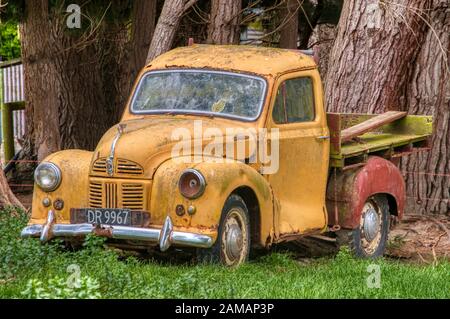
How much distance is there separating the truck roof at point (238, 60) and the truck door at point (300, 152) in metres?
0.12

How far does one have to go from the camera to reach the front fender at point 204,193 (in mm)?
8539

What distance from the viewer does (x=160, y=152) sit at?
350 inches

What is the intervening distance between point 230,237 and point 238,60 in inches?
74.1

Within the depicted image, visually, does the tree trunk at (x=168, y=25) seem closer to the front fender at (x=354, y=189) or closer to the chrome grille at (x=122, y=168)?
the front fender at (x=354, y=189)

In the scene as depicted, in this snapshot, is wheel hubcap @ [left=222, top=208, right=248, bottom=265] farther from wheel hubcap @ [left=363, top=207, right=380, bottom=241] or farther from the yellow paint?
wheel hubcap @ [left=363, top=207, right=380, bottom=241]

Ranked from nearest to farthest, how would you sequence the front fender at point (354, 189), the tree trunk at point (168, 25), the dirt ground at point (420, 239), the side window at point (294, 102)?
the side window at point (294, 102) < the front fender at point (354, 189) < the dirt ground at point (420, 239) < the tree trunk at point (168, 25)

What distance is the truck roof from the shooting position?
32.0 feet

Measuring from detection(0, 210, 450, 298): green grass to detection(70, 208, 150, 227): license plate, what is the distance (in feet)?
0.73

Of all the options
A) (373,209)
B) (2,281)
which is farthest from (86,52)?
(2,281)

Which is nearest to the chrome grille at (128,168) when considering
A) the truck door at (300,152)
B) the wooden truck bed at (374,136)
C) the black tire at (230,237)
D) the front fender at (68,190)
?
the front fender at (68,190)

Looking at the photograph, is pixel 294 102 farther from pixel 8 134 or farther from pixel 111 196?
pixel 8 134

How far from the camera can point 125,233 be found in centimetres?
862

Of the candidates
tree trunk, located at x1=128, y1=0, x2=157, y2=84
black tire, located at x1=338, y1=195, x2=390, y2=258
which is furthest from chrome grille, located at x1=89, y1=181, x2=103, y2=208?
tree trunk, located at x1=128, y1=0, x2=157, y2=84

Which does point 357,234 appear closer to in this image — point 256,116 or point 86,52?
point 256,116
